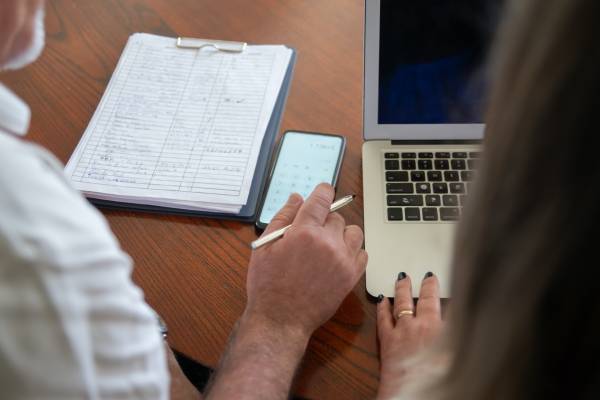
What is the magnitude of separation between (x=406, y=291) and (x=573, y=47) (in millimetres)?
419

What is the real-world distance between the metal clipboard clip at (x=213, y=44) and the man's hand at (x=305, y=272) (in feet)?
1.17

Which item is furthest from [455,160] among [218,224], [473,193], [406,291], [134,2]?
[134,2]

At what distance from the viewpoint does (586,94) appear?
0.26 metres

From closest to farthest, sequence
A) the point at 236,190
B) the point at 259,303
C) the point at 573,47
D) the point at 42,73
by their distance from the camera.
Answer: the point at 573,47, the point at 259,303, the point at 236,190, the point at 42,73

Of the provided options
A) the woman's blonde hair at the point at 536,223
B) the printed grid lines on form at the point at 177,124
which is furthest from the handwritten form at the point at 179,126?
the woman's blonde hair at the point at 536,223

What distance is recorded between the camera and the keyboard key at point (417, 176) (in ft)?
2.43

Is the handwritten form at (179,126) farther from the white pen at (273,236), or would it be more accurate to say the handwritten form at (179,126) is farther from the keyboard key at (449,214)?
the keyboard key at (449,214)

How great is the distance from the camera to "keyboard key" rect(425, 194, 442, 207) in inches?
28.5

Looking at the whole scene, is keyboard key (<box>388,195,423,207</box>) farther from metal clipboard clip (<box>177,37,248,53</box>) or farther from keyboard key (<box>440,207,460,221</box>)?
metal clipboard clip (<box>177,37,248,53</box>)

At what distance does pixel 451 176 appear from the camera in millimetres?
743

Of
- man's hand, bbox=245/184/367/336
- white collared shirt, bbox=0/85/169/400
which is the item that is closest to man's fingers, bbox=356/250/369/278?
man's hand, bbox=245/184/367/336

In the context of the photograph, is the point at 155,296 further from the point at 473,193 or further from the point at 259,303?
the point at 473,193

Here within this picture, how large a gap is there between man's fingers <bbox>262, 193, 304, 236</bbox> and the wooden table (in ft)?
0.14

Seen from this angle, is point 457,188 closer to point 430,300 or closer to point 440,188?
point 440,188
